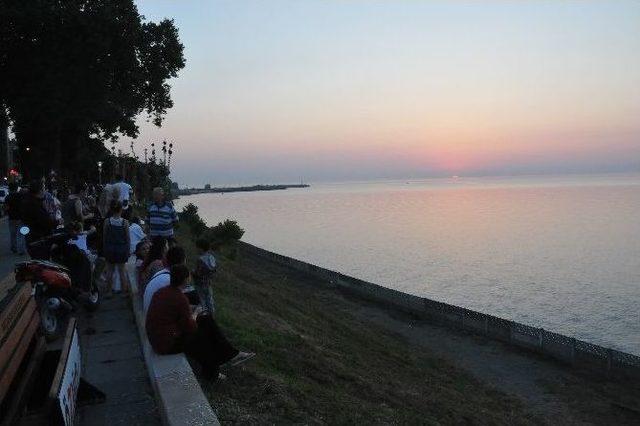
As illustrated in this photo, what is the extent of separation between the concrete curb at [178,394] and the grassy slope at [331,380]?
0.69 metres

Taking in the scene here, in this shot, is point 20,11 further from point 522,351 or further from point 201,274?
point 522,351

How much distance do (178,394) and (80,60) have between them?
31435 millimetres

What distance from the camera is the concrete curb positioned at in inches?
191

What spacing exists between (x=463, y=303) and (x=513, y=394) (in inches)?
737

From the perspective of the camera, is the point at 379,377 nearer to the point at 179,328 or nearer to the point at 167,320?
the point at 179,328

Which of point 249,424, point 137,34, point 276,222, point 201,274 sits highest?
point 137,34

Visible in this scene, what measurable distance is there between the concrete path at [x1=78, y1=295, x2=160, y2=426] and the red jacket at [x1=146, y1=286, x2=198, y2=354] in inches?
27.0

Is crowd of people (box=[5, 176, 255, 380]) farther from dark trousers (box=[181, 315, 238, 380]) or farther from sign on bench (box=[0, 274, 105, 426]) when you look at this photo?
sign on bench (box=[0, 274, 105, 426])

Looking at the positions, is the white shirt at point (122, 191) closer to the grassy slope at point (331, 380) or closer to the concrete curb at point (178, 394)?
the grassy slope at point (331, 380)

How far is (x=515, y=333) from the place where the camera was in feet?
79.2

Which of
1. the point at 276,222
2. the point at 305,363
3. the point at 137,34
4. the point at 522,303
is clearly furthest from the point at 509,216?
the point at 305,363

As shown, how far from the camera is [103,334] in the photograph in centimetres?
875

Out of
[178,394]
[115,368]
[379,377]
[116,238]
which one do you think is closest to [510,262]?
[379,377]

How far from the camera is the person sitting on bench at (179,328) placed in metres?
6.29
